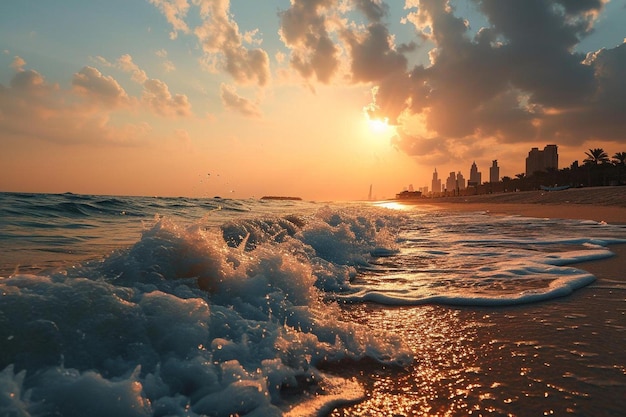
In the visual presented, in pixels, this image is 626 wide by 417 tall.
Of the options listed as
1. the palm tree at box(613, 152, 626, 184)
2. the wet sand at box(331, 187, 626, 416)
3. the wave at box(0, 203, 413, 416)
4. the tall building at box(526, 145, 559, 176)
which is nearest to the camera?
the wave at box(0, 203, 413, 416)

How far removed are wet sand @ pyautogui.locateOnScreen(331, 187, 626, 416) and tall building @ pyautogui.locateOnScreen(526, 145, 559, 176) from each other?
145 metres

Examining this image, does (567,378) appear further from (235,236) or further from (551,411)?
(235,236)

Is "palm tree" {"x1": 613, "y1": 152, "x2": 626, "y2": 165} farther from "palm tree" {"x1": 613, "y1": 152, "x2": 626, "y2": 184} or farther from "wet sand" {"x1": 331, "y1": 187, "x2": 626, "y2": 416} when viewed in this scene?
"wet sand" {"x1": 331, "y1": 187, "x2": 626, "y2": 416}

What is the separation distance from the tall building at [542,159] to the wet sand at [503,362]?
476 ft

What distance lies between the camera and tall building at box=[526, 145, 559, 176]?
435ft

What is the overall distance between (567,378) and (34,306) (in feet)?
10.9

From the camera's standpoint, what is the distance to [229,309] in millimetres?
3092

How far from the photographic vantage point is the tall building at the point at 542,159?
13250cm

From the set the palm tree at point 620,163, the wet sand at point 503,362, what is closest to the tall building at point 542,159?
the palm tree at point 620,163

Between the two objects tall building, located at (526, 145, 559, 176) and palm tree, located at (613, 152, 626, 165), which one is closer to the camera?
palm tree, located at (613, 152, 626, 165)

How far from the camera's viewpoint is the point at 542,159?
136750 millimetres

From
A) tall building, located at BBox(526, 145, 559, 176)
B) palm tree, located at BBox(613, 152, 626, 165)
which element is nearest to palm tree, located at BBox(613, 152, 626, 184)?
palm tree, located at BBox(613, 152, 626, 165)

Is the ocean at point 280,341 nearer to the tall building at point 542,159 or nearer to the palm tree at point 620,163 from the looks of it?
the palm tree at point 620,163

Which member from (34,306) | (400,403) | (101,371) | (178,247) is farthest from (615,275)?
(34,306)
